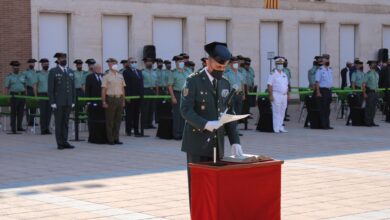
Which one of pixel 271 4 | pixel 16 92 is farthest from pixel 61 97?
pixel 271 4

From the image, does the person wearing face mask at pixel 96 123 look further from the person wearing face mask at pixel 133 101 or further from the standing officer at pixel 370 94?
the standing officer at pixel 370 94

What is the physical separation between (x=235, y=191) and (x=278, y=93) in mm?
14321

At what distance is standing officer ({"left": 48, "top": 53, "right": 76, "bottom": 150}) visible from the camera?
55.9ft

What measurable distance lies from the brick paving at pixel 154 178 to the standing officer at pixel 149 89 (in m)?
2.54

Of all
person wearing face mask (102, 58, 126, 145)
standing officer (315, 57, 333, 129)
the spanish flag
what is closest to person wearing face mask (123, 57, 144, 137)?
person wearing face mask (102, 58, 126, 145)

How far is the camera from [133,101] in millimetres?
20375

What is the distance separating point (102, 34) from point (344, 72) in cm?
1060

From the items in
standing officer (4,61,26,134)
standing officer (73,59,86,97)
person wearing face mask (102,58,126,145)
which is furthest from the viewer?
standing officer (73,59,86,97)

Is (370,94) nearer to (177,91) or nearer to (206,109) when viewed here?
(177,91)

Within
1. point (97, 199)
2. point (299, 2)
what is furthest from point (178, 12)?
point (97, 199)

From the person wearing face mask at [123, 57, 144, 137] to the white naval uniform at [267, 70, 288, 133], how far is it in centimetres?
350

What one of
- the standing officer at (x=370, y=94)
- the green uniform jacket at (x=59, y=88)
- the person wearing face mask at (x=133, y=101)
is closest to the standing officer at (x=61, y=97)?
the green uniform jacket at (x=59, y=88)

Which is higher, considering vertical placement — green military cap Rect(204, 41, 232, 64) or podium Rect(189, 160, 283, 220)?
green military cap Rect(204, 41, 232, 64)

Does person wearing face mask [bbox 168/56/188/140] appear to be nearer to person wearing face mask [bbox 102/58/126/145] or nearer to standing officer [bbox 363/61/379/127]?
person wearing face mask [bbox 102/58/126/145]
